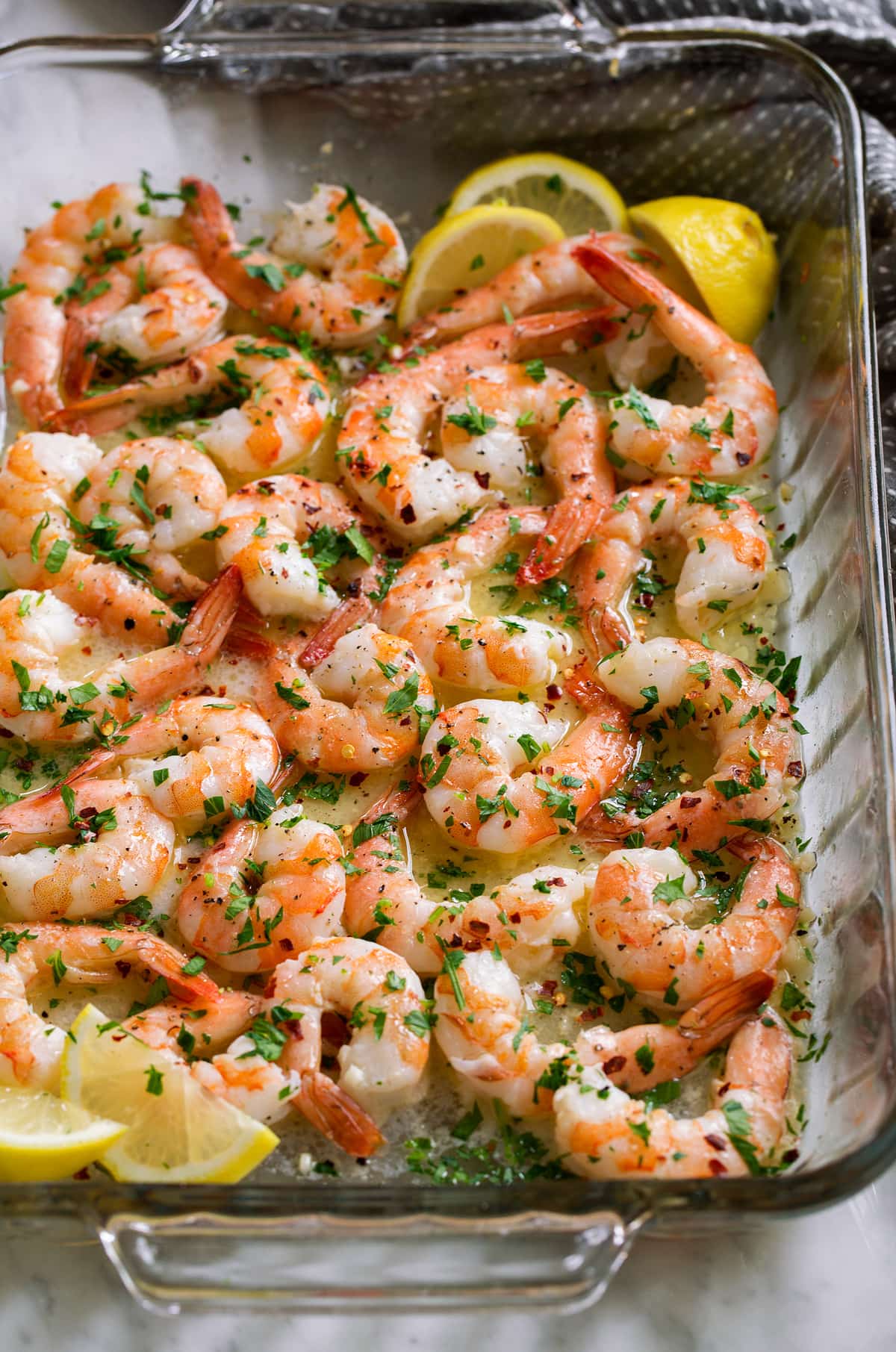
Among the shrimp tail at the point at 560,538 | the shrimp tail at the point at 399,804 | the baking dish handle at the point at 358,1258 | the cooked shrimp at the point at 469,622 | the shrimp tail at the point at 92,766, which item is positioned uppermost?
the shrimp tail at the point at 560,538

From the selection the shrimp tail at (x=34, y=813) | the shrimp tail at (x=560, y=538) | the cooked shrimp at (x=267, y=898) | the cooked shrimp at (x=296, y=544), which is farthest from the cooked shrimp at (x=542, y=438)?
the shrimp tail at (x=34, y=813)

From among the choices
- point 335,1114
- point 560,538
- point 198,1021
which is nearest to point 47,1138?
point 198,1021

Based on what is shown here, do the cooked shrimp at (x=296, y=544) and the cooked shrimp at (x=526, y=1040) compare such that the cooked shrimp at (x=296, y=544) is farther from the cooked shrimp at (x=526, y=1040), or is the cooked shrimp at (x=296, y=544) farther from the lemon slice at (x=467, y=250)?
the cooked shrimp at (x=526, y=1040)

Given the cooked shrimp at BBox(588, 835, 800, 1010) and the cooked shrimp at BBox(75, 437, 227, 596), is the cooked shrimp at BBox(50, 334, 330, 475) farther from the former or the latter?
the cooked shrimp at BBox(588, 835, 800, 1010)

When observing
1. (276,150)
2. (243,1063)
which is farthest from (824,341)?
(243,1063)

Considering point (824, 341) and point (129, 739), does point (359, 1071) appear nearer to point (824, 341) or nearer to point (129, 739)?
point (129, 739)

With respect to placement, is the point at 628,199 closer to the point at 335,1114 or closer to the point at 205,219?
the point at 205,219
